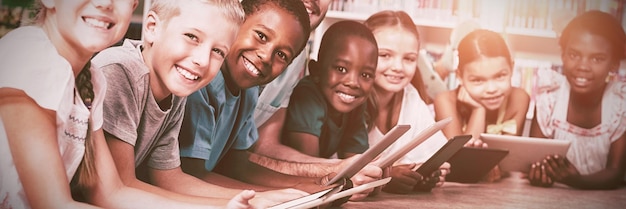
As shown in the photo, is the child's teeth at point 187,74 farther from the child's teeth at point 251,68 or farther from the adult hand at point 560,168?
the adult hand at point 560,168

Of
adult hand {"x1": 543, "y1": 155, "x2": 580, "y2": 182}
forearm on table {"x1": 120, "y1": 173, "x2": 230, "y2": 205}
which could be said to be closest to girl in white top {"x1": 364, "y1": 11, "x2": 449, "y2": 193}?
adult hand {"x1": 543, "y1": 155, "x2": 580, "y2": 182}

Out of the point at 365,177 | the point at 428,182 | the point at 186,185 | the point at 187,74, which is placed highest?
the point at 187,74

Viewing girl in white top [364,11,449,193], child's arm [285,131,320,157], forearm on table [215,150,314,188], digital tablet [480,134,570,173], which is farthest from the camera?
digital tablet [480,134,570,173]

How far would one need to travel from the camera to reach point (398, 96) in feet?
11.6

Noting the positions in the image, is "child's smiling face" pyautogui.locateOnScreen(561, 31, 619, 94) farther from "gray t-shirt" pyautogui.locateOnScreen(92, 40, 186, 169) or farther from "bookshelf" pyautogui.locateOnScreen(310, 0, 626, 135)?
"gray t-shirt" pyautogui.locateOnScreen(92, 40, 186, 169)

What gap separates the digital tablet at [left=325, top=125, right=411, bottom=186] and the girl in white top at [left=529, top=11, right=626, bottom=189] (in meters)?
0.91

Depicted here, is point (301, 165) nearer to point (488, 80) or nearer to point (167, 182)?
point (167, 182)

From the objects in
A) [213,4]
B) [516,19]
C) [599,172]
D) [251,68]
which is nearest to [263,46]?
[251,68]

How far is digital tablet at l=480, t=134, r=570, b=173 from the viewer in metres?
3.74

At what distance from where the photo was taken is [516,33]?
368cm

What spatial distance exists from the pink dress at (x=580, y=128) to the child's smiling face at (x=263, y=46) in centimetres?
141

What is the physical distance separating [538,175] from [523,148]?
0.16 m

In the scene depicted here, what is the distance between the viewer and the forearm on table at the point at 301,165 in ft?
10.6

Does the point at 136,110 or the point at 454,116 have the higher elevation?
the point at 136,110
